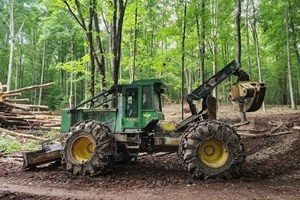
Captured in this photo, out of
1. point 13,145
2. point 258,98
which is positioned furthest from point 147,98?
point 13,145

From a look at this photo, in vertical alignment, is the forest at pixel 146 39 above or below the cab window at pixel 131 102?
above

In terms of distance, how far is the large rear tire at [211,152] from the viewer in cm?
712

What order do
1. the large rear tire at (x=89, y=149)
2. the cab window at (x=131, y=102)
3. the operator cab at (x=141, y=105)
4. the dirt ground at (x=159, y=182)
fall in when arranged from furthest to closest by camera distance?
1. the cab window at (x=131, y=102)
2. the operator cab at (x=141, y=105)
3. the large rear tire at (x=89, y=149)
4. the dirt ground at (x=159, y=182)

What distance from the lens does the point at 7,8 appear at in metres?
33.4

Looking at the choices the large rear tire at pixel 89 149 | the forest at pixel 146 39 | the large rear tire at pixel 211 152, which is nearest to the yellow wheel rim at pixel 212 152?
the large rear tire at pixel 211 152

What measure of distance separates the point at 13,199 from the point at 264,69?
38.0 metres

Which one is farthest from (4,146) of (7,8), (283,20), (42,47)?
(42,47)

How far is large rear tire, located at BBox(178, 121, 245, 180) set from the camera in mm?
7121

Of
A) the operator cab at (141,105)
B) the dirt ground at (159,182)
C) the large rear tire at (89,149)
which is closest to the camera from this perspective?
the dirt ground at (159,182)

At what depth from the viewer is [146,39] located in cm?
1998

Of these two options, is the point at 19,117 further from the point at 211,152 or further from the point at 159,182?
the point at 211,152

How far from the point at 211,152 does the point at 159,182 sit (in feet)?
5.01

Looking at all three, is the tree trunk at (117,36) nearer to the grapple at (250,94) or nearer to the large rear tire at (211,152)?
the grapple at (250,94)

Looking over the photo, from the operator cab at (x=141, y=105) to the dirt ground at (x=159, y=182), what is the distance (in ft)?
4.55
